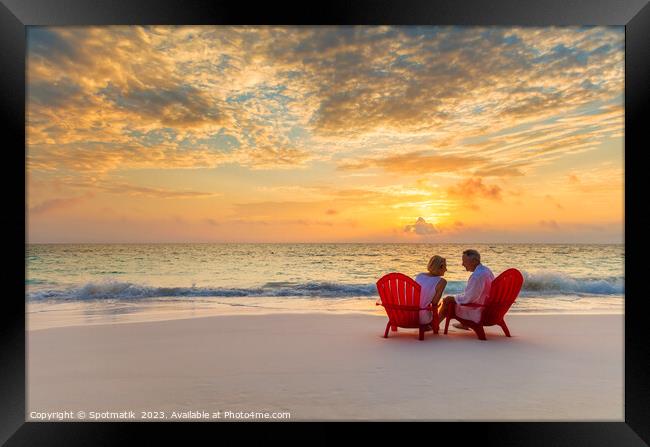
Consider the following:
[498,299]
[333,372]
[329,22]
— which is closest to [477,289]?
[498,299]

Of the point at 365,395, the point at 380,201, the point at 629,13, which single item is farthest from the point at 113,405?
the point at 380,201

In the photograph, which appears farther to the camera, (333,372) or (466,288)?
(466,288)

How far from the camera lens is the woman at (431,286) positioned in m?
4.54

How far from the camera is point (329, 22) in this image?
8.16 feet

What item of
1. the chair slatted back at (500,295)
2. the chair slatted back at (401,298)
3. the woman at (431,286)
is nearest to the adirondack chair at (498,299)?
the chair slatted back at (500,295)

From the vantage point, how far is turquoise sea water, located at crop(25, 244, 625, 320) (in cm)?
1219

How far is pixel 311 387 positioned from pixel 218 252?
79.0ft

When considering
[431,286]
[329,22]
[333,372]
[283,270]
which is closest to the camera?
[329,22]

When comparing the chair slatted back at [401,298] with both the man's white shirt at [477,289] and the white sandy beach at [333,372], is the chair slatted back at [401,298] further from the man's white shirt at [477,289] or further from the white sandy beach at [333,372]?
the man's white shirt at [477,289]

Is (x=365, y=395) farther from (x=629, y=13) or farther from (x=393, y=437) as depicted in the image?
(x=629, y=13)

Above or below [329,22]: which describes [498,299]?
below

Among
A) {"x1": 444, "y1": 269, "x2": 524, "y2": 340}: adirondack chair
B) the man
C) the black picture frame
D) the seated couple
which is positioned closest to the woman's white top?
the seated couple

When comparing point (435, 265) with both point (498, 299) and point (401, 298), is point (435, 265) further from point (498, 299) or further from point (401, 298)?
point (498, 299)

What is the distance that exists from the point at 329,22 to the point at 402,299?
3.05m
